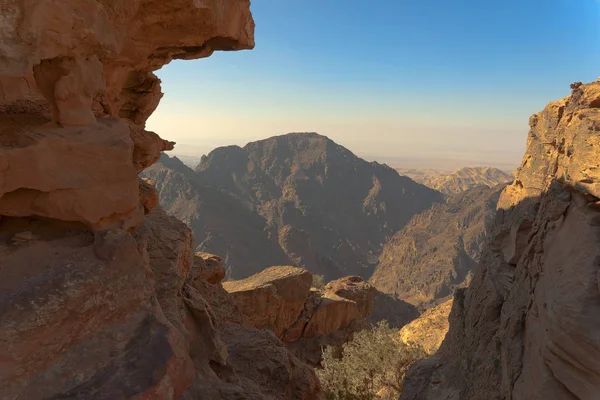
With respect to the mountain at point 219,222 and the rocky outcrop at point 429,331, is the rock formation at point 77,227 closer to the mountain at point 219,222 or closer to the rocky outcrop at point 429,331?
the rocky outcrop at point 429,331

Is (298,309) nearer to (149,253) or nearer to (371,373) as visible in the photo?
(371,373)

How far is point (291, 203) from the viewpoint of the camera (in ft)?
501

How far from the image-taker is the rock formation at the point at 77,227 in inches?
238

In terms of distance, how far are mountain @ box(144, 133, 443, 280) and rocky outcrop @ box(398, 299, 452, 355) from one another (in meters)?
72.0

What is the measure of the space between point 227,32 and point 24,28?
6633 millimetres

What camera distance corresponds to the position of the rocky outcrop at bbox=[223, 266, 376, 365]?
2995 cm

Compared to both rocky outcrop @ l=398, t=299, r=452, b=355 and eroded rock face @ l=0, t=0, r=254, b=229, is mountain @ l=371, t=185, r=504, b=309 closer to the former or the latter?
rocky outcrop @ l=398, t=299, r=452, b=355

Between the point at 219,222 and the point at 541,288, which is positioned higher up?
the point at 541,288

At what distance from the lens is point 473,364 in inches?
500

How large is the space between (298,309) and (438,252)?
8544cm

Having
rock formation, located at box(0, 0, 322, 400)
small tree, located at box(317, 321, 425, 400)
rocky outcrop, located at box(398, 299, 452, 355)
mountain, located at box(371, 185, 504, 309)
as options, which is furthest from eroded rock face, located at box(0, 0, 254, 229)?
mountain, located at box(371, 185, 504, 309)

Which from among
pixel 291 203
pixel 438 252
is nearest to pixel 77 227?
pixel 438 252

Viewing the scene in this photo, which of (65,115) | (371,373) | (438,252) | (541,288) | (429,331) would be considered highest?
(65,115)

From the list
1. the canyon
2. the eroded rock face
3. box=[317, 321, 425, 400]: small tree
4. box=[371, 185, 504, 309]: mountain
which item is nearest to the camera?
the canyon
